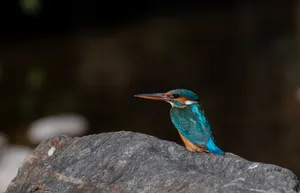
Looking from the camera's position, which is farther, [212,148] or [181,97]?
[181,97]

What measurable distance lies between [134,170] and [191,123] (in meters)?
0.95

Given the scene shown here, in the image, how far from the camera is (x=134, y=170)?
3.81 meters

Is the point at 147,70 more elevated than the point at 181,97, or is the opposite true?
the point at 181,97

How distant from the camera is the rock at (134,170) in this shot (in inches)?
139

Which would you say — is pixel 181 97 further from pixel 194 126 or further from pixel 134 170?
pixel 134 170

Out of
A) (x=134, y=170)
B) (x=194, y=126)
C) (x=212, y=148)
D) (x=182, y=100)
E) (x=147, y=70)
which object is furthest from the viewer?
Result: (x=147, y=70)

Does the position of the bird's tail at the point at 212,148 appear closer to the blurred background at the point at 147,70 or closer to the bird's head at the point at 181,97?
the bird's head at the point at 181,97

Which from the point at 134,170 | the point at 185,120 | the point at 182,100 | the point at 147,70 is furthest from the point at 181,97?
the point at 147,70

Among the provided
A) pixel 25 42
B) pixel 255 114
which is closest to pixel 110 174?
pixel 255 114

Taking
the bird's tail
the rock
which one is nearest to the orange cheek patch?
the bird's tail

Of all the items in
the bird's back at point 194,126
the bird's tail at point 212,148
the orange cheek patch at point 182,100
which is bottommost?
the bird's tail at point 212,148

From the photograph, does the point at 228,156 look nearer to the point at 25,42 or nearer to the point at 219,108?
the point at 219,108

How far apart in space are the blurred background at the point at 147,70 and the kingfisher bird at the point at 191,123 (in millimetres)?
4922

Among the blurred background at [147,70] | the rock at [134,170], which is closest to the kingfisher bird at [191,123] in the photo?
the rock at [134,170]
